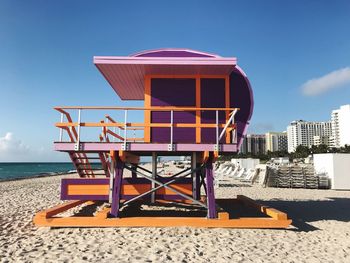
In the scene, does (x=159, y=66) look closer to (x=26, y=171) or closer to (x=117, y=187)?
(x=117, y=187)

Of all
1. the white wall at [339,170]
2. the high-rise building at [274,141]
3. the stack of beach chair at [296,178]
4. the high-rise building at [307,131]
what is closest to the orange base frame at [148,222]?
the stack of beach chair at [296,178]

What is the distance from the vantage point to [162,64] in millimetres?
8797

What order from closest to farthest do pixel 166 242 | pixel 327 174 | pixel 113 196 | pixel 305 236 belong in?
pixel 166 242, pixel 305 236, pixel 113 196, pixel 327 174

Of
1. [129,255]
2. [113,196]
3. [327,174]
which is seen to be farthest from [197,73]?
[327,174]

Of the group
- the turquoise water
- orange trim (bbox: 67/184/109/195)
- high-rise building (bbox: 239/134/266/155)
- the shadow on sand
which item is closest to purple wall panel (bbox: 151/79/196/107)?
orange trim (bbox: 67/184/109/195)

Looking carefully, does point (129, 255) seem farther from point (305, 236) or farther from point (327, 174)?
→ point (327, 174)

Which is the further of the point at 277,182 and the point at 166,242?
the point at 277,182

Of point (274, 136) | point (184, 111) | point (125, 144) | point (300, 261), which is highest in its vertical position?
point (274, 136)

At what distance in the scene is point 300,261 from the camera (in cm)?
607

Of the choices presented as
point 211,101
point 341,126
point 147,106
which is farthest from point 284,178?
point 341,126

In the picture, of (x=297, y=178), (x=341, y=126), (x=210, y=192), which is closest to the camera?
(x=210, y=192)

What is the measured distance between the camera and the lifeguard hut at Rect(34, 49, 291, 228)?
8.40m

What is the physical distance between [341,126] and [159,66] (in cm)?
16215

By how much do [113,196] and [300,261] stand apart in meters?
5.10
